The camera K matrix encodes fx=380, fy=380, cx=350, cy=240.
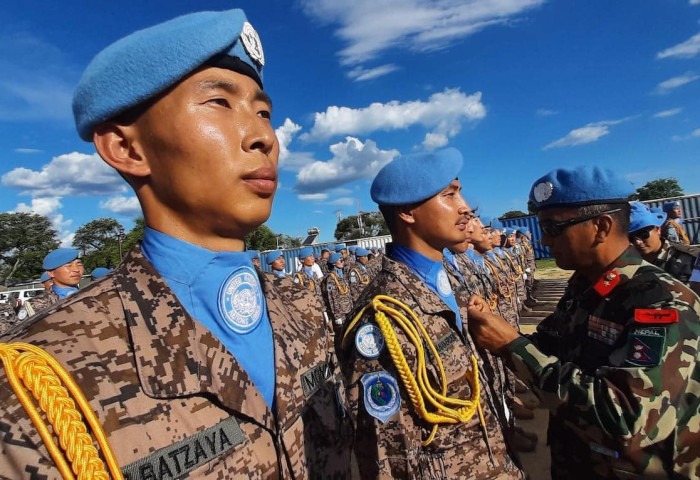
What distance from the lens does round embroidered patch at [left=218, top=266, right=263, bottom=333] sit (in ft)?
3.54

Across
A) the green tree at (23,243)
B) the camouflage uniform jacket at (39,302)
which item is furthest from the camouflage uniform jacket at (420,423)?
the green tree at (23,243)

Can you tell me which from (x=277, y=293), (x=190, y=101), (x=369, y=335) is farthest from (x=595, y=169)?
(x=190, y=101)

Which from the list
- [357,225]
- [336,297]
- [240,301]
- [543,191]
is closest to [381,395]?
[240,301]

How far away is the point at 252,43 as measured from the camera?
45.8 inches

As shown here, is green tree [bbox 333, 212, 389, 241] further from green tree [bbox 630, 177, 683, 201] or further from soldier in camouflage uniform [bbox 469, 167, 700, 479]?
soldier in camouflage uniform [bbox 469, 167, 700, 479]

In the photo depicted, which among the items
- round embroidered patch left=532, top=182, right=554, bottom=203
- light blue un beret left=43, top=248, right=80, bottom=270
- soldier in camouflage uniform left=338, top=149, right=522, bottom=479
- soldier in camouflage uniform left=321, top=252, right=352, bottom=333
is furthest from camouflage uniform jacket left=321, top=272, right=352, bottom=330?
round embroidered patch left=532, top=182, right=554, bottom=203

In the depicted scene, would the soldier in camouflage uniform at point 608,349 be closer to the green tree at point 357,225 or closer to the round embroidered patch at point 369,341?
the round embroidered patch at point 369,341

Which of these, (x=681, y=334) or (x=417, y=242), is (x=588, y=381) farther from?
(x=417, y=242)

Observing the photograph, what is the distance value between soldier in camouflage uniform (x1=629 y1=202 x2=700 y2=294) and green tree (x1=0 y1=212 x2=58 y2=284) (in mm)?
64493

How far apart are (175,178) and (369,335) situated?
1.32 metres

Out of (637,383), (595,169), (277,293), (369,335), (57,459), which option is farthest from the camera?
(595,169)

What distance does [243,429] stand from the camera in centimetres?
96

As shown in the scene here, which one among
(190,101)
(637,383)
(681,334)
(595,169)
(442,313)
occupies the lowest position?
(637,383)

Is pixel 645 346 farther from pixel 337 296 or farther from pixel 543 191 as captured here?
pixel 337 296
